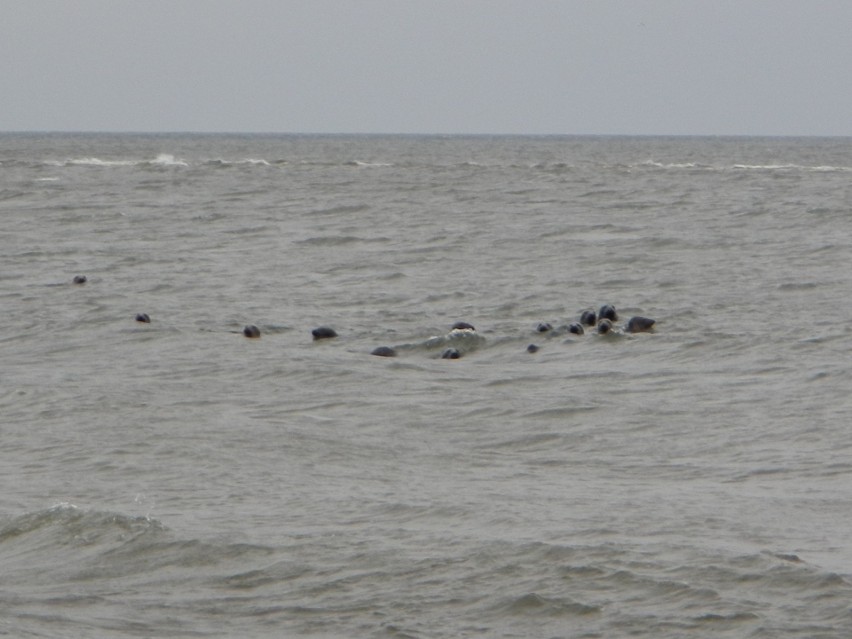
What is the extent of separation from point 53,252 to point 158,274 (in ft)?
14.1

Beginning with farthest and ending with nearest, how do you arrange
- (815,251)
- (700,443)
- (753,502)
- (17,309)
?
1. (815,251)
2. (17,309)
3. (700,443)
4. (753,502)

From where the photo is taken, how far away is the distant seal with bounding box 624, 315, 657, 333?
15852 millimetres

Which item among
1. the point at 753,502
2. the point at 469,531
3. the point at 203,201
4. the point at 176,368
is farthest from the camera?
the point at 203,201

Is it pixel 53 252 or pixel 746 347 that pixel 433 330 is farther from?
pixel 53 252

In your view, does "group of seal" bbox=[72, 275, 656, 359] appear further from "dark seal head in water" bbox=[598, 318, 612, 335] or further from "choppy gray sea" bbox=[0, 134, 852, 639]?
"choppy gray sea" bbox=[0, 134, 852, 639]

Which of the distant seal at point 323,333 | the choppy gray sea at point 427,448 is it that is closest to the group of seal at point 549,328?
the distant seal at point 323,333

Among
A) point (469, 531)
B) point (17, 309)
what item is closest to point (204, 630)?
point (469, 531)

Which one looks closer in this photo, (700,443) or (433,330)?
(700,443)

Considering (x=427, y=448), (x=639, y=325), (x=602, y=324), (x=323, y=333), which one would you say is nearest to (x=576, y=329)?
(x=602, y=324)

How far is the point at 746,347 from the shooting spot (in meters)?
14.6

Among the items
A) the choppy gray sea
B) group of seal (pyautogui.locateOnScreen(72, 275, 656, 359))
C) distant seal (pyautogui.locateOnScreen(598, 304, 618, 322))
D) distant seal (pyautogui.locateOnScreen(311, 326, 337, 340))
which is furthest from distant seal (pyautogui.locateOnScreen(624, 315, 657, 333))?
distant seal (pyautogui.locateOnScreen(311, 326, 337, 340))

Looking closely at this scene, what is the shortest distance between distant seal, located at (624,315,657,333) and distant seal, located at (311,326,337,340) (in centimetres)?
→ 311

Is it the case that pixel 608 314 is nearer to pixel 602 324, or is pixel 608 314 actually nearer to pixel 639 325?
pixel 639 325

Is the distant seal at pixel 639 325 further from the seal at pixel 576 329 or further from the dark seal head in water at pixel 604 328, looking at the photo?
the seal at pixel 576 329
